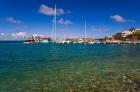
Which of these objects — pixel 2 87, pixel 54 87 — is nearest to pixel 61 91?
pixel 54 87

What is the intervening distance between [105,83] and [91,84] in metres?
1.58

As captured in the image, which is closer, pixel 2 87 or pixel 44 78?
pixel 2 87

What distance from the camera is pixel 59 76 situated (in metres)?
31.1

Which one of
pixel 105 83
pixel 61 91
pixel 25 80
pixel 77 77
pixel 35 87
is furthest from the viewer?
pixel 77 77

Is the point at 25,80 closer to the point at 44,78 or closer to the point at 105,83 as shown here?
the point at 44,78

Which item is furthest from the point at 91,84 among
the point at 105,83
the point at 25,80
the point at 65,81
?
the point at 25,80

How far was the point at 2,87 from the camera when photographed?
79.9 ft

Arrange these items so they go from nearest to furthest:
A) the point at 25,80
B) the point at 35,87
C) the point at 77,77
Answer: the point at 35,87, the point at 25,80, the point at 77,77

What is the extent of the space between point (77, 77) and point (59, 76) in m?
2.39

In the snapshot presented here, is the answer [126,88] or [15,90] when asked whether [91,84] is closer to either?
[126,88]

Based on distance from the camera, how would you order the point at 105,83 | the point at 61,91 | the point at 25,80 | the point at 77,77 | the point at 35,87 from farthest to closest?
1. the point at 77,77
2. the point at 25,80
3. the point at 105,83
4. the point at 35,87
5. the point at 61,91

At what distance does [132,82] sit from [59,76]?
30.0 ft

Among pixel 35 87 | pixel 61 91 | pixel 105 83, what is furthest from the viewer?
pixel 105 83

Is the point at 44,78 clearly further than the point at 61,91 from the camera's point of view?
Yes
